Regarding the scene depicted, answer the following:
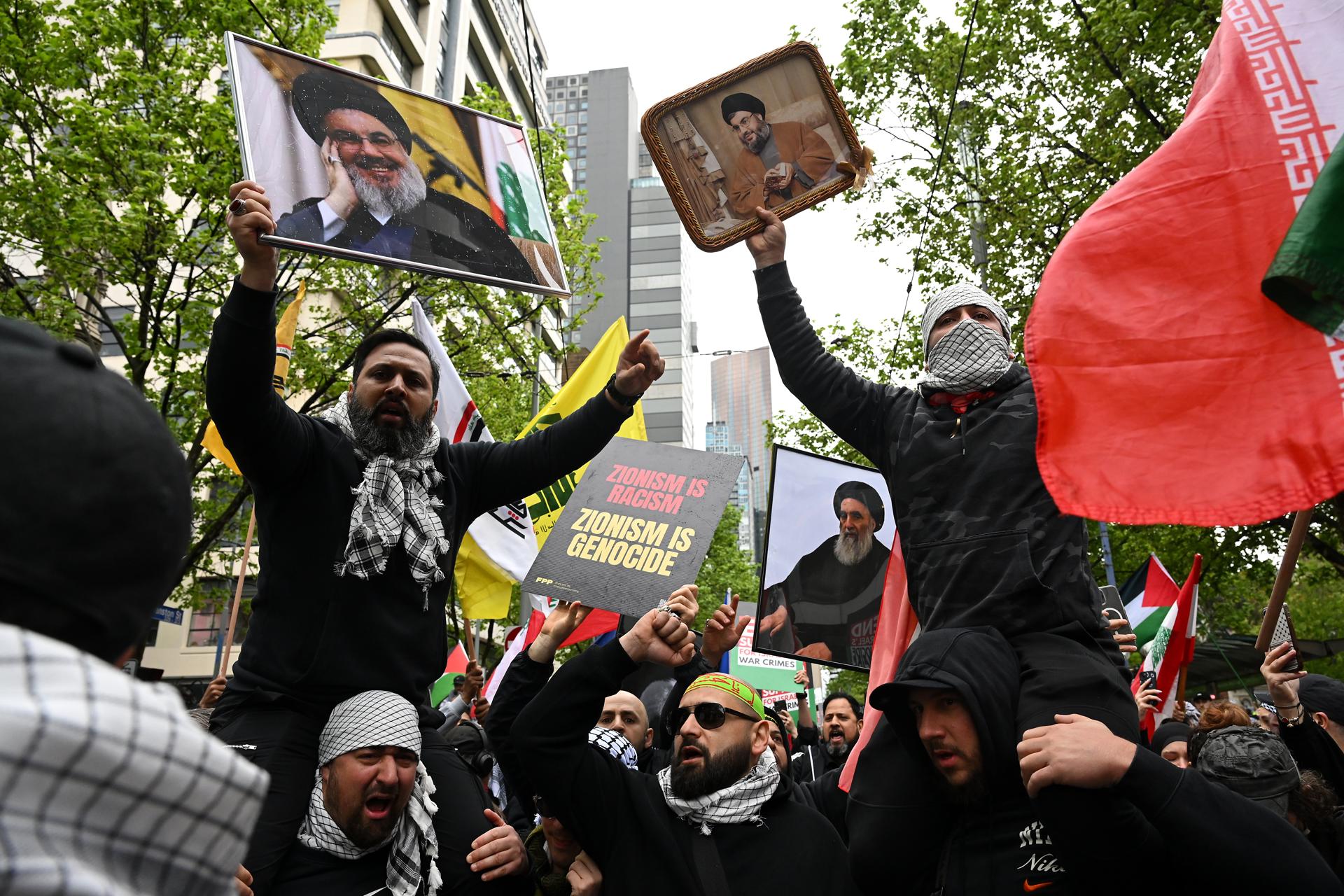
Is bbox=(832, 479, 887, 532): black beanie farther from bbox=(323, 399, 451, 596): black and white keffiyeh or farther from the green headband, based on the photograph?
bbox=(323, 399, 451, 596): black and white keffiyeh

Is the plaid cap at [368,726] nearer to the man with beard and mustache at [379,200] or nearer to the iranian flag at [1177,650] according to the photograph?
the man with beard and mustache at [379,200]

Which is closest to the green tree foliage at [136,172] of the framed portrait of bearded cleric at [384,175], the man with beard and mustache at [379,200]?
the framed portrait of bearded cleric at [384,175]

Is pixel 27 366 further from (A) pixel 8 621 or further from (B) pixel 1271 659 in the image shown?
(B) pixel 1271 659

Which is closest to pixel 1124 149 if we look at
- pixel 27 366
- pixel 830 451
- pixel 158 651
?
pixel 830 451

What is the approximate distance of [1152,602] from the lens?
8.39 m

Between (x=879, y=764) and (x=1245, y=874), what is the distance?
0.82 metres

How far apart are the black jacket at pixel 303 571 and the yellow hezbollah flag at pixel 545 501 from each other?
4305 mm

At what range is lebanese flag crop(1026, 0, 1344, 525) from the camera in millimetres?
2340

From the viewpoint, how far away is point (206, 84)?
2305 cm

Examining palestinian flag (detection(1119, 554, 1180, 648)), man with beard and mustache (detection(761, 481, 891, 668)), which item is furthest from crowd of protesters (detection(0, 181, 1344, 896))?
palestinian flag (detection(1119, 554, 1180, 648))

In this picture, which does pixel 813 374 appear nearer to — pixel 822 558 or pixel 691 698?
pixel 691 698

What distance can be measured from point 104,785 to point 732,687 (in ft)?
9.99

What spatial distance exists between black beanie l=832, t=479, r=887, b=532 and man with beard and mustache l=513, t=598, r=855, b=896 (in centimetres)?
275

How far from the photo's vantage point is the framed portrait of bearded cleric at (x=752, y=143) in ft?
11.6
